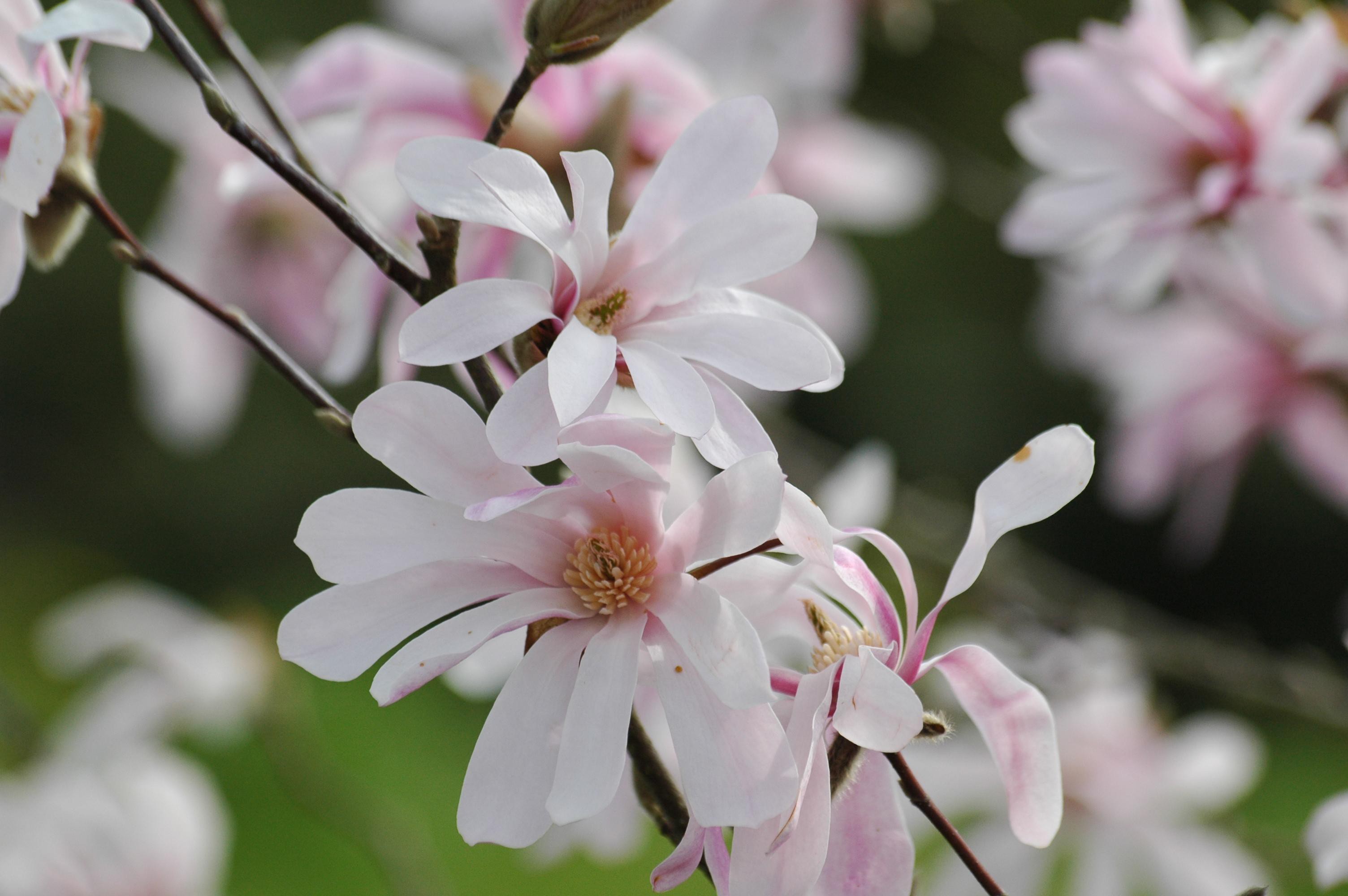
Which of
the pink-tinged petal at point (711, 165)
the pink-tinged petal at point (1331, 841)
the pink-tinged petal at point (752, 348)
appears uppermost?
the pink-tinged petal at point (711, 165)

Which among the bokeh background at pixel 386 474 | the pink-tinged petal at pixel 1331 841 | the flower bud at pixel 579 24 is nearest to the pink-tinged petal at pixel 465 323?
the flower bud at pixel 579 24

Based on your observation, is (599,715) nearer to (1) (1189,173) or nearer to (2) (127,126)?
(1) (1189,173)

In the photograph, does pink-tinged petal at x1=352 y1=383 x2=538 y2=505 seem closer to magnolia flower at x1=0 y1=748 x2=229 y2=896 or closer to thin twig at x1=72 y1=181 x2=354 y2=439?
thin twig at x1=72 y1=181 x2=354 y2=439

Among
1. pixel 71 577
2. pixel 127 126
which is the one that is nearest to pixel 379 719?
pixel 71 577

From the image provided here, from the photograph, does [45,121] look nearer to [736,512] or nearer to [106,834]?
[736,512]

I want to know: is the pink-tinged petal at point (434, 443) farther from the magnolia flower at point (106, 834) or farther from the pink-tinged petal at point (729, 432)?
the magnolia flower at point (106, 834)

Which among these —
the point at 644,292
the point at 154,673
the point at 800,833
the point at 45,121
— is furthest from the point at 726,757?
the point at 154,673

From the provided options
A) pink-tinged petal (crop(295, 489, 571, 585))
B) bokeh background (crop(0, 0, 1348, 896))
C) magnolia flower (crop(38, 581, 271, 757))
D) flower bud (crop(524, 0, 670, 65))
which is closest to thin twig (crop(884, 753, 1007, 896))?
pink-tinged petal (crop(295, 489, 571, 585))
